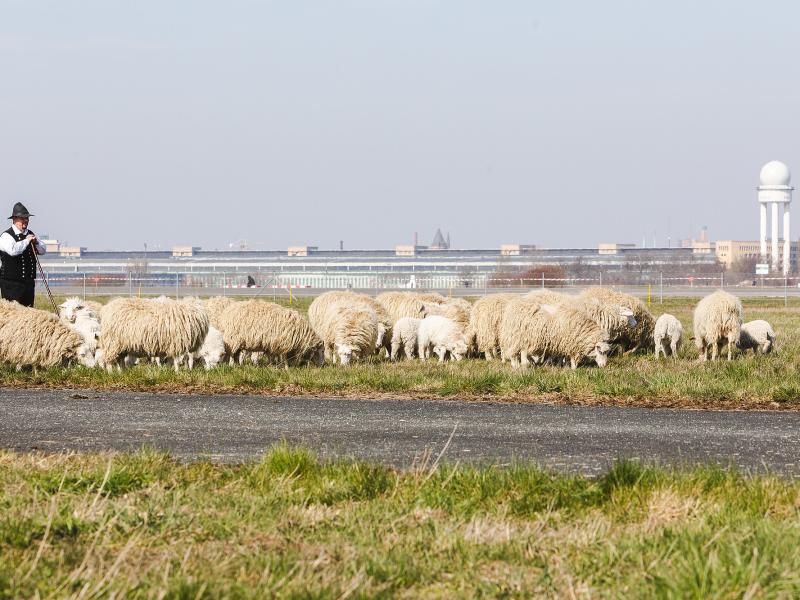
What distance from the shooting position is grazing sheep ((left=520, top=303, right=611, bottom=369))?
17.5 m

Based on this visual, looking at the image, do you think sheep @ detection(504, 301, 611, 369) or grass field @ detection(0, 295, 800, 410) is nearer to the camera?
grass field @ detection(0, 295, 800, 410)

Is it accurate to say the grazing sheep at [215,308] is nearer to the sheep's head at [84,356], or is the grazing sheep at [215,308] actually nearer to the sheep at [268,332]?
the sheep at [268,332]

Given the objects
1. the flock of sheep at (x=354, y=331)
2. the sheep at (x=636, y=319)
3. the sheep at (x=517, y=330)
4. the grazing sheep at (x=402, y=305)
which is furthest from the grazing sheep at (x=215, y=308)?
the sheep at (x=636, y=319)

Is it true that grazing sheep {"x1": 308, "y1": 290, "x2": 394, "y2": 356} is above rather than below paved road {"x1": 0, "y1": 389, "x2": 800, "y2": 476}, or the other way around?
above

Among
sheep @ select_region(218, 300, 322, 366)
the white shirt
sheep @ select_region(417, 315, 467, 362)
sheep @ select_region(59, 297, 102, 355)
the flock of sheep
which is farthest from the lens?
sheep @ select_region(417, 315, 467, 362)

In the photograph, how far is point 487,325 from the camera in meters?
19.0

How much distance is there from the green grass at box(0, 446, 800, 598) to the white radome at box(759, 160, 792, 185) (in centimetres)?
17266

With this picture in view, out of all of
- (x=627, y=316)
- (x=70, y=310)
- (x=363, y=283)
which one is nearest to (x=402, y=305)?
(x=627, y=316)

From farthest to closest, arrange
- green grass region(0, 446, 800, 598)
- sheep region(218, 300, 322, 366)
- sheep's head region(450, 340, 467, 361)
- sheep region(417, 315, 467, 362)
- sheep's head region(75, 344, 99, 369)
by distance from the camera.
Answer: sheep region(417, 315, 467, 362) < sheep's head region(450, 340, 467, 361) < sheep region(218, 300, 322, 366) < sheep's head region(75, 344, 99, 369) < green grass region(0, 446, 800, 598)

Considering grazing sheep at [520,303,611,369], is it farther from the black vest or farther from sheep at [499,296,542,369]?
the black vest

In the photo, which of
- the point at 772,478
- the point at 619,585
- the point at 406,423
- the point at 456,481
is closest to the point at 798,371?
the point at 406,423

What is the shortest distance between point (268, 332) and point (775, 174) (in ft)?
549

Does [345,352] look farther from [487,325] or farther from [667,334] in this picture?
[667,334]

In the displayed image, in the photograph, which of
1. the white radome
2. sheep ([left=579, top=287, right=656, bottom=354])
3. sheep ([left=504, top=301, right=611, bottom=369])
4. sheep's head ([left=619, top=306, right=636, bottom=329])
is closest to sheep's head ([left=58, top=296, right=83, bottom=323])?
sheep ([left=504, top=301, right=611, bottom=369])
